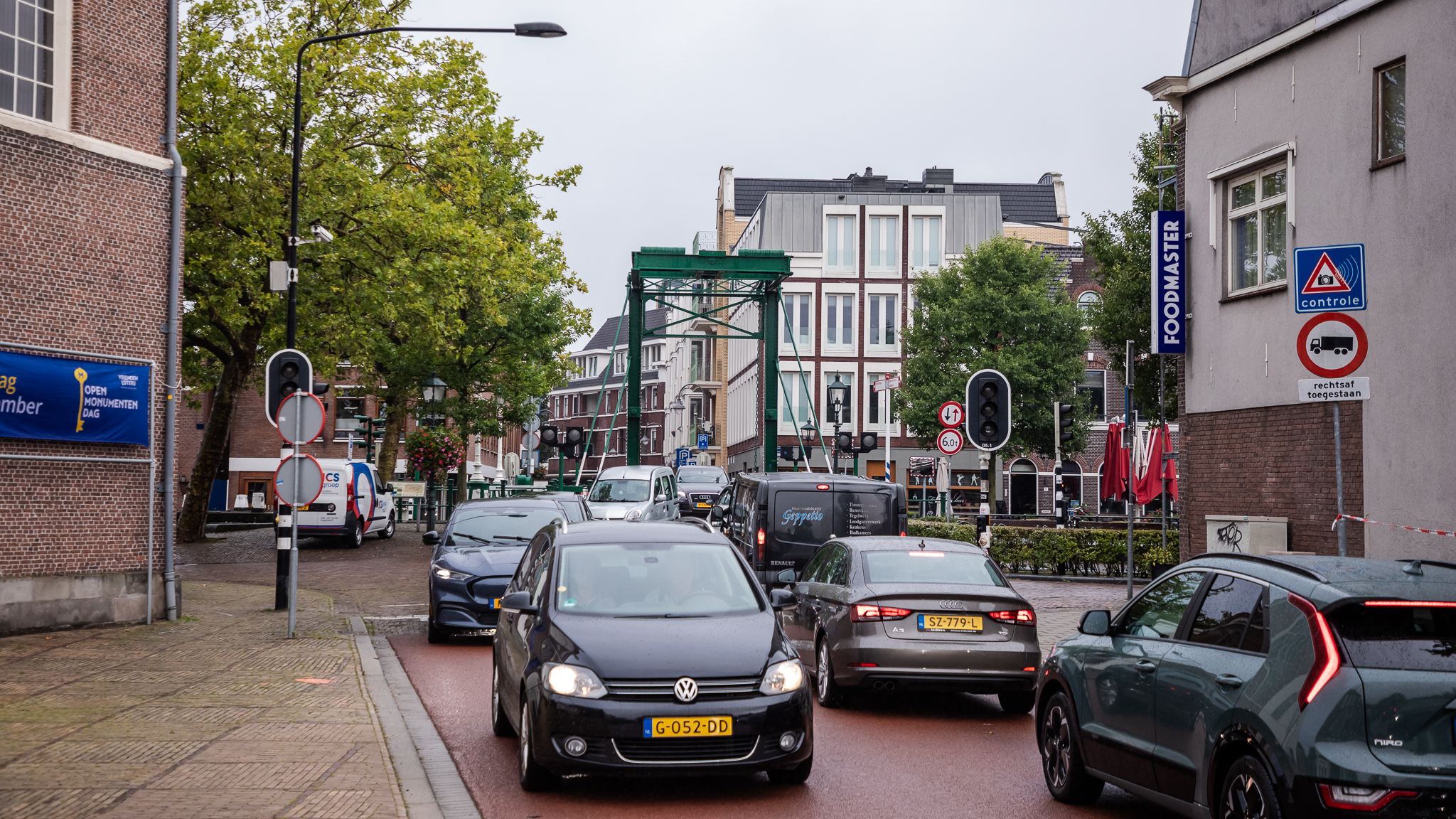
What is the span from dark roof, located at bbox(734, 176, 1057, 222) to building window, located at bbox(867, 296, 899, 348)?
866cm

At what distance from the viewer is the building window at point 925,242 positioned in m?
65.9

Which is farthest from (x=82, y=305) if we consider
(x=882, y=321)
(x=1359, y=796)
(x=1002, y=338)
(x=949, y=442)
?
(x=882, y=321)

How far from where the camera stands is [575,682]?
7258 millimetres

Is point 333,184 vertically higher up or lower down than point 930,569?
higher up

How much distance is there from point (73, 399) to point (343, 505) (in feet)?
55.6

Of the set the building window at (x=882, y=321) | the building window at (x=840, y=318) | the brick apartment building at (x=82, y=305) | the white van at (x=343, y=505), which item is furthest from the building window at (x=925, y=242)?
the brick apartment building at (x=82, y=305)

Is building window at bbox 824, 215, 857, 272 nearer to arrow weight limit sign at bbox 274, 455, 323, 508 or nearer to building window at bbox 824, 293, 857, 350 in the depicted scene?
building window at bbox 824, 293, 857, 350

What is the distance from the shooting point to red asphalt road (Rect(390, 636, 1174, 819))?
7.19 m

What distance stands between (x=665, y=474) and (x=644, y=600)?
2396cm

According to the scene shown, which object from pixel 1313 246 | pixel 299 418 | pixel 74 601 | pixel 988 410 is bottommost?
pixel 74 601

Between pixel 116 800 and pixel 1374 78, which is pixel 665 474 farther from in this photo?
pixel 116 800

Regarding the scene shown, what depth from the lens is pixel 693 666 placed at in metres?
7.30

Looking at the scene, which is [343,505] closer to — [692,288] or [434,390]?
[434,390]

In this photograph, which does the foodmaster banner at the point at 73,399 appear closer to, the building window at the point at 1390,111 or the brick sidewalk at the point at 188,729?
the brick sidewalk at the point at 188,729
